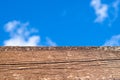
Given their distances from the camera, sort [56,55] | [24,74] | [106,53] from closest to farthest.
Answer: [24,74]
[56,55]
[106,53]

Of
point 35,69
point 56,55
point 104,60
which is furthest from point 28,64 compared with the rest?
point 104,60

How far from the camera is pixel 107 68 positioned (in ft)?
41.6

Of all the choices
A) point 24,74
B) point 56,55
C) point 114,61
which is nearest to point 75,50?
point 56,55

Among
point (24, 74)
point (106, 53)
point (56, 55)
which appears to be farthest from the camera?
point (106, 53)

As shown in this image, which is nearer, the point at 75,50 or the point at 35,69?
the point at 35,69

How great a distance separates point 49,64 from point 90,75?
1796 millimetres

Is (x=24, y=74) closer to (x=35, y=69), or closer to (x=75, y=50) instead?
(x=35, y=69)

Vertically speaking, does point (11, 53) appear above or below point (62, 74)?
above

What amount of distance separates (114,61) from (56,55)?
274cm

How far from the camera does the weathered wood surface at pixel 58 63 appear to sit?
11.5 metres

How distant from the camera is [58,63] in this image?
480 inches

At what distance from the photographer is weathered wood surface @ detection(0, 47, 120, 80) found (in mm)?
11508

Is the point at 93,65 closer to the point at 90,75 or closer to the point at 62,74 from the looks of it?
the point at 90,75

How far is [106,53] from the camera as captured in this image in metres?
13.4
